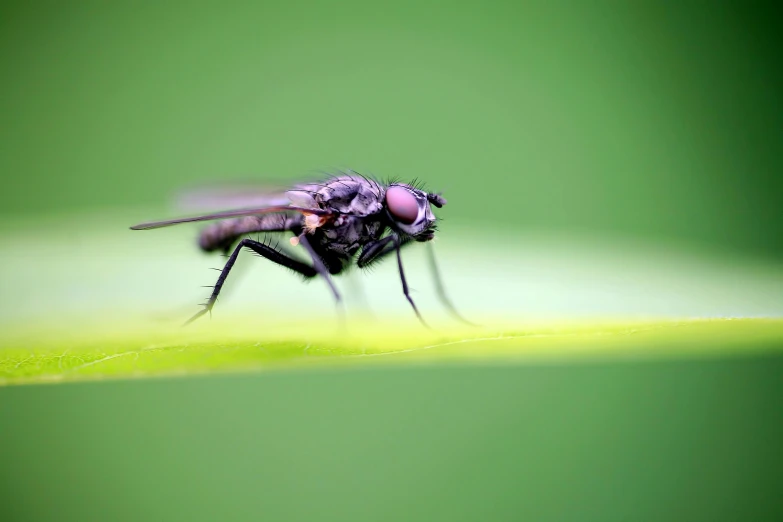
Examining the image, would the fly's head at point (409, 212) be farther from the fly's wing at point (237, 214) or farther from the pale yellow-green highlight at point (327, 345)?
the pale yellow-green highlight at point (327, 345)

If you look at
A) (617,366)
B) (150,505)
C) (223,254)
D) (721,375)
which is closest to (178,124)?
(223,254)

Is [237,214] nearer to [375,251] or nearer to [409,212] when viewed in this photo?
[375,251]

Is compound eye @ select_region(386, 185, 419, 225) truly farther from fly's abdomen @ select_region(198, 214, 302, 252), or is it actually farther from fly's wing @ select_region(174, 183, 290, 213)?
fly's wing @ select_region(174, 183, 290, 213)

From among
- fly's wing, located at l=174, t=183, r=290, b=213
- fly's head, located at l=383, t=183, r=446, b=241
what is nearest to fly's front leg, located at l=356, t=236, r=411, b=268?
fly's head, located at l=383, t=183, r=446, b=241

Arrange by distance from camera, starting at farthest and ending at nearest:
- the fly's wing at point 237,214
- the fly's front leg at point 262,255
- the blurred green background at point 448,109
→ the blurred green background at point 448,109, the fly's front leg at point 262,255, the fly's wing at point 237,214

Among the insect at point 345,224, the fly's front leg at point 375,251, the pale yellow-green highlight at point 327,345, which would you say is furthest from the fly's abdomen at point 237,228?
the pale yellow-green highlight at point 327,345

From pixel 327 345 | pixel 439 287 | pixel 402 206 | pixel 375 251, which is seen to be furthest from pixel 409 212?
pixel 327 345
